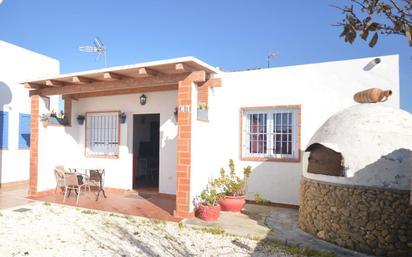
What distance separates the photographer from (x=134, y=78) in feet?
28.8

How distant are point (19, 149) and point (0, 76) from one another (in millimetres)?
3201

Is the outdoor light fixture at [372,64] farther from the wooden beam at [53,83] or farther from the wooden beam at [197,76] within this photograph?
the wooden beam at [53,83]

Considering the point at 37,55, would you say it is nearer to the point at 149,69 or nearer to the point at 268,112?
the point at 149,69

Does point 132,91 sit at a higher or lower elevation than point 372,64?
lower

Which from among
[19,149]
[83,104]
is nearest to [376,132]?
[83,104]

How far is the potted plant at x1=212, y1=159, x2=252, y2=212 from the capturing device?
846 cm

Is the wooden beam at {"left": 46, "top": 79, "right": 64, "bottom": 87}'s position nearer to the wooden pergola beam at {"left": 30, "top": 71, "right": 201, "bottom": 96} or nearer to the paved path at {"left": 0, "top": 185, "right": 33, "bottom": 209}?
the wooden pergola beam at {"left": 30, "top": 71, "right": 201, "bottom": 96}

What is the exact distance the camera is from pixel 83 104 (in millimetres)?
12016

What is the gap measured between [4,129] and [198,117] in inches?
357

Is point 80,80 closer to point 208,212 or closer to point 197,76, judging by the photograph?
point 197,76

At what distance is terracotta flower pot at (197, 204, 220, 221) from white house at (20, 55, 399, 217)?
0.29 m

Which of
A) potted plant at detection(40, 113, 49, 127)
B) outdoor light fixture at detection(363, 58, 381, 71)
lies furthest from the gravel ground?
outdoor light fixture at detection(363, 58, 381, 71)

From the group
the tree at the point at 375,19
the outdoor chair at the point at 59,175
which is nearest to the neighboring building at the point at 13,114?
the outdoor chair at the point at 59,175

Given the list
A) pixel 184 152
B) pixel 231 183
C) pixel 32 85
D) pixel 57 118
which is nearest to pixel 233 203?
pixel 231 183
